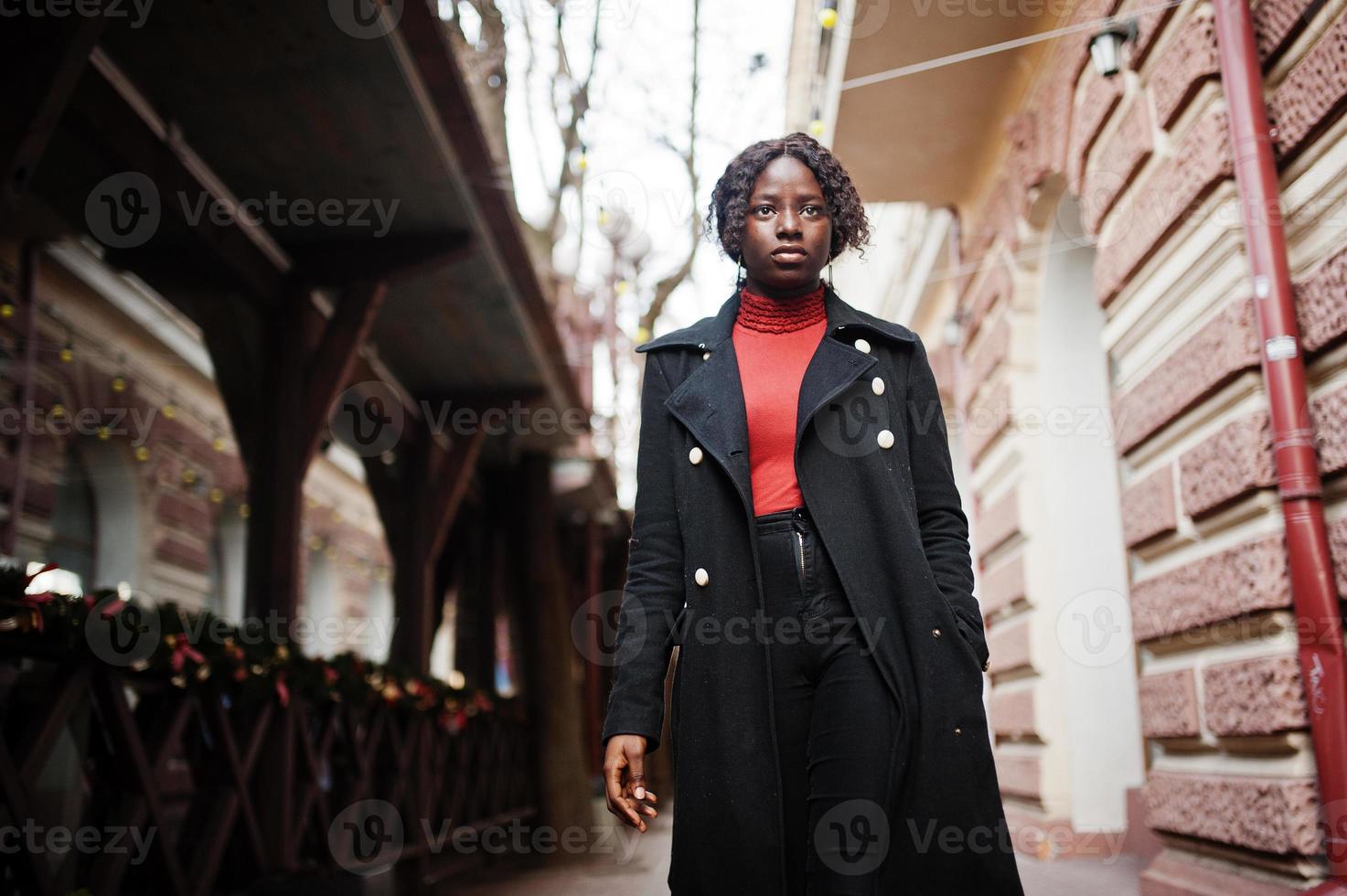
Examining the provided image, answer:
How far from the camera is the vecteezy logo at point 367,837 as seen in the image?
6.52 metres

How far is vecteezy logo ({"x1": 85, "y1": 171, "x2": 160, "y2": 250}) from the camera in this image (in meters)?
5.79

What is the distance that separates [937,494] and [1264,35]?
2.47m

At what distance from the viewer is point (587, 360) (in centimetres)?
Result: 1712

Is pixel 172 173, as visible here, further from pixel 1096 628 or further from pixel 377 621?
pixel 377 621

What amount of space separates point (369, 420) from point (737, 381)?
293 inches

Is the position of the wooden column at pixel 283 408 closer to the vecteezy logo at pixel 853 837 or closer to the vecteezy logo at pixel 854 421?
the vecteezy logo at pixel 854 421

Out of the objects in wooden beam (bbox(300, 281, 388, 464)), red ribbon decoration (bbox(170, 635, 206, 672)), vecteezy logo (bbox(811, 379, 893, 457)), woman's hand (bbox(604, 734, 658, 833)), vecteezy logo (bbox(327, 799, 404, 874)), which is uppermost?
wooden beam (bbox(300, 281, 388, 464))

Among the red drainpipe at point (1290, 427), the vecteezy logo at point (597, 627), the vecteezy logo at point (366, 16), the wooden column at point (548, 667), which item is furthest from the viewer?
the vecteezy logo at point (597, 627)

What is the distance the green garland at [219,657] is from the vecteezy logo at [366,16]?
2234 millimetres

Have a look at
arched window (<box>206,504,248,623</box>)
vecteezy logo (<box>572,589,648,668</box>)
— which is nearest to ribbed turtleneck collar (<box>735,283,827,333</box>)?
vecteezy logo (<box>572,589,648,668</box>)

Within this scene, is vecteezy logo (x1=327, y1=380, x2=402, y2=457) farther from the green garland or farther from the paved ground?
the paved ground

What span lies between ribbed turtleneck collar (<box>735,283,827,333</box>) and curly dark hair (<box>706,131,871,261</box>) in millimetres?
120

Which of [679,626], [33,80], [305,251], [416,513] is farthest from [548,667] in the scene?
[679,626]

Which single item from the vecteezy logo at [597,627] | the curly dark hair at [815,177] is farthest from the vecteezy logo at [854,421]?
the vecteezy logo at [597,627]
